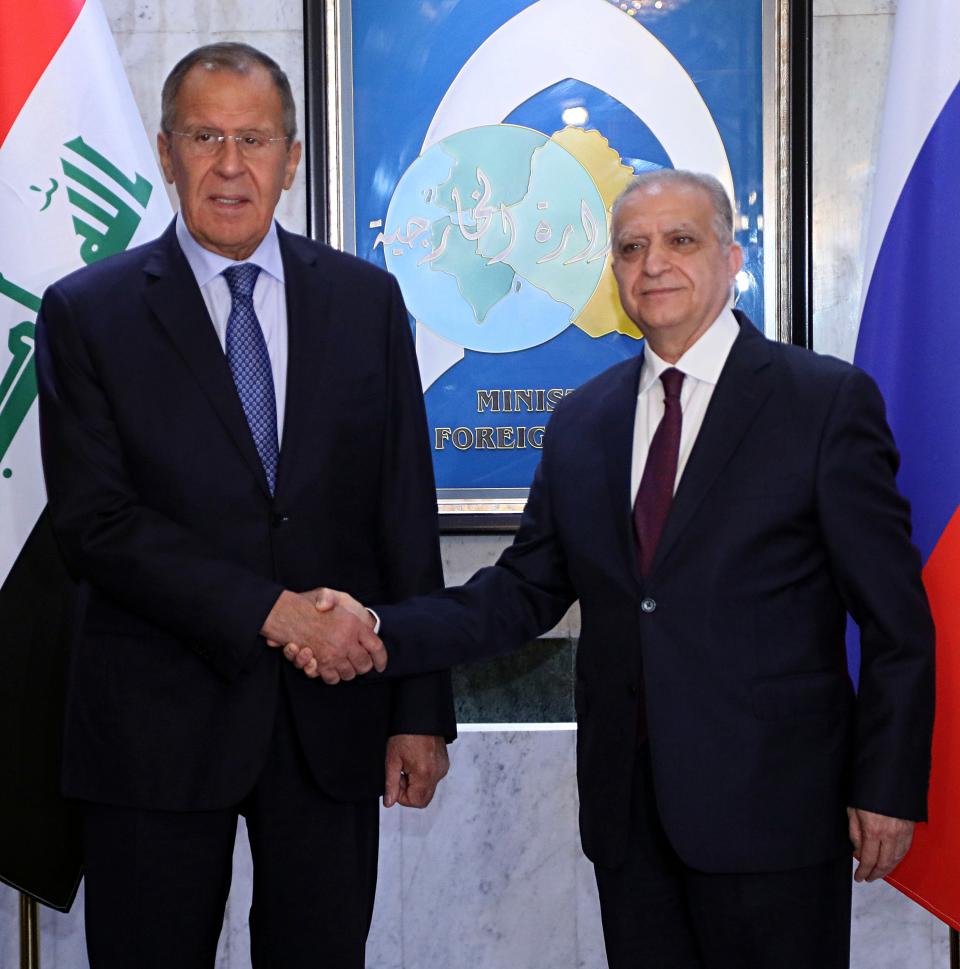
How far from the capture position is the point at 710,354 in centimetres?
173

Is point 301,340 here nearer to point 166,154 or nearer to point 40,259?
point 166,154

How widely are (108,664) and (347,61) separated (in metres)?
1.81

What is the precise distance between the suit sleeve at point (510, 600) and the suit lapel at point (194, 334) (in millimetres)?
334

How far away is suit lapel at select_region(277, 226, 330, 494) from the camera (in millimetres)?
1662

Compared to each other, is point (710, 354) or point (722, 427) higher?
point (710, 354)

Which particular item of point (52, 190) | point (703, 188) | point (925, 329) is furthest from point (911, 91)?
point (52, 190)

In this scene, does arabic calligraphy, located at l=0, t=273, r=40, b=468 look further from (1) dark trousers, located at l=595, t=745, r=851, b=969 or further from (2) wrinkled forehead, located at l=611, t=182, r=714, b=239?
(1) dark trousers, located at l=595, t=745, r=851, b=969

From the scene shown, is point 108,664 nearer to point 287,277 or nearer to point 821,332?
point 287,277

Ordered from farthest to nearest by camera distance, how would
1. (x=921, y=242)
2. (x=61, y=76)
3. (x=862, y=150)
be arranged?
(x=862, y=150)
(x=61, y=76)
(x=921, y=242)

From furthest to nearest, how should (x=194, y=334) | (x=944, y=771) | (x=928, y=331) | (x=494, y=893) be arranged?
(x=494, y=893)
(x=928, y=331)
(x=944, y=771)
(x=194, y=334)

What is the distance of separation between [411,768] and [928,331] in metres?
1.15

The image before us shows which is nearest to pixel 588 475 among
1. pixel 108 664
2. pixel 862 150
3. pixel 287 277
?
pixel 287 277

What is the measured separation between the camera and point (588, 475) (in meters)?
1.77

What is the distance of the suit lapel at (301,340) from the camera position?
5.45ft
